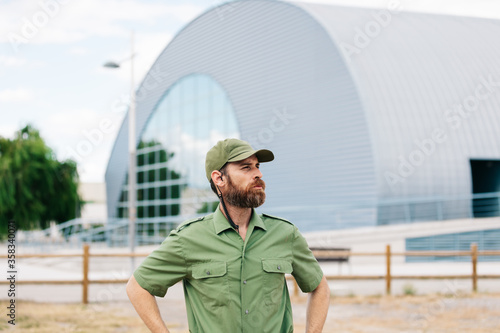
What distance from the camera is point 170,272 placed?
2994 mm

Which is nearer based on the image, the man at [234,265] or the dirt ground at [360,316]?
the man at [234,265]

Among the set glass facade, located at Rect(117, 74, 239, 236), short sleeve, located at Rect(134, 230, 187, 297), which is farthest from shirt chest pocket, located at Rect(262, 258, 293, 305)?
glass facade, located at Rect(117, 74, 239, 236)

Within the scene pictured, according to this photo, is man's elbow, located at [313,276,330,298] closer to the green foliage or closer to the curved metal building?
the curved metal building

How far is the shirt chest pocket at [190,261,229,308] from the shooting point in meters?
2.92

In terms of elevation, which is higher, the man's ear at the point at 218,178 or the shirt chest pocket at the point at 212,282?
the man's ear at the point at 218,178

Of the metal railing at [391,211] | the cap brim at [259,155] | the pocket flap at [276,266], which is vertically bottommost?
the metal railing at [391,211]

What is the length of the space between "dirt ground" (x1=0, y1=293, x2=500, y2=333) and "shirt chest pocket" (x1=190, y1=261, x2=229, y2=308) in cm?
619

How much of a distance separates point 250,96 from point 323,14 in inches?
181

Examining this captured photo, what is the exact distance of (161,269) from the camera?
2986mm

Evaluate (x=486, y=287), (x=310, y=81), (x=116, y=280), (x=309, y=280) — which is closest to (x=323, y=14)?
(x=310, y=81)

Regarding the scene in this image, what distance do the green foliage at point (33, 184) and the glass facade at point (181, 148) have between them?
530 cm

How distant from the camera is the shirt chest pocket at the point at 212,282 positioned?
2918mm

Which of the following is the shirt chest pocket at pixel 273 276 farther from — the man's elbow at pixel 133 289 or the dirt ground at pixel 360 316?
the dirt ground at pixel 360 316

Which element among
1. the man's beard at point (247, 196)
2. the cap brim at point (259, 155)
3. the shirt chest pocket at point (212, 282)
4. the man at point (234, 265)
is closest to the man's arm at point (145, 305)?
the man at point (234, 265)
